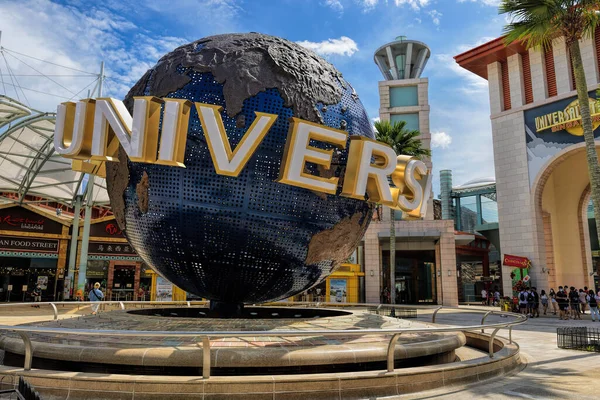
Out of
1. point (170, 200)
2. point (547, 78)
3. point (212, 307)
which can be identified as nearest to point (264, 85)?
point (170, 200)

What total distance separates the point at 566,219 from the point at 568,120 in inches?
307

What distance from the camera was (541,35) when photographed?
13.9 m

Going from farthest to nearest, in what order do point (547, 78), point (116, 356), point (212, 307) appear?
point (547, 78) → point (212, 307) → point (116, 356)

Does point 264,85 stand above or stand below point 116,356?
above

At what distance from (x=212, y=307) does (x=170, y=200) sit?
9.32 ft

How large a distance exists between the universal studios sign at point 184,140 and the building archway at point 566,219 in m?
23.9

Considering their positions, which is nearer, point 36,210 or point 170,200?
point 170,200

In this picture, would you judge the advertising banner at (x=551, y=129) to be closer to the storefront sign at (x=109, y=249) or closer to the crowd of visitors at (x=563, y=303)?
the crowd of visitors at (x=563, y=303)

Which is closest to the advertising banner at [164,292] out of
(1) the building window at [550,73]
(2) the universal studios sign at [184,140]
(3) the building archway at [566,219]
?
(2) the universal studios sign at [184,140]

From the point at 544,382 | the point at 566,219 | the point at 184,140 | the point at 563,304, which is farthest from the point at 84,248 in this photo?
the point at 566,219

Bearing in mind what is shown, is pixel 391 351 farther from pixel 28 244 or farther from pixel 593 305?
pixel 28 244

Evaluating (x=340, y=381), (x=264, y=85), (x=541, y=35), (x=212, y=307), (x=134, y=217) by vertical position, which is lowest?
(x=340, y=381)

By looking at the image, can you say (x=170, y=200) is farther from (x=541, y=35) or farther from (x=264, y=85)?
(x=541, y=35)

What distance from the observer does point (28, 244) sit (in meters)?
33.1
